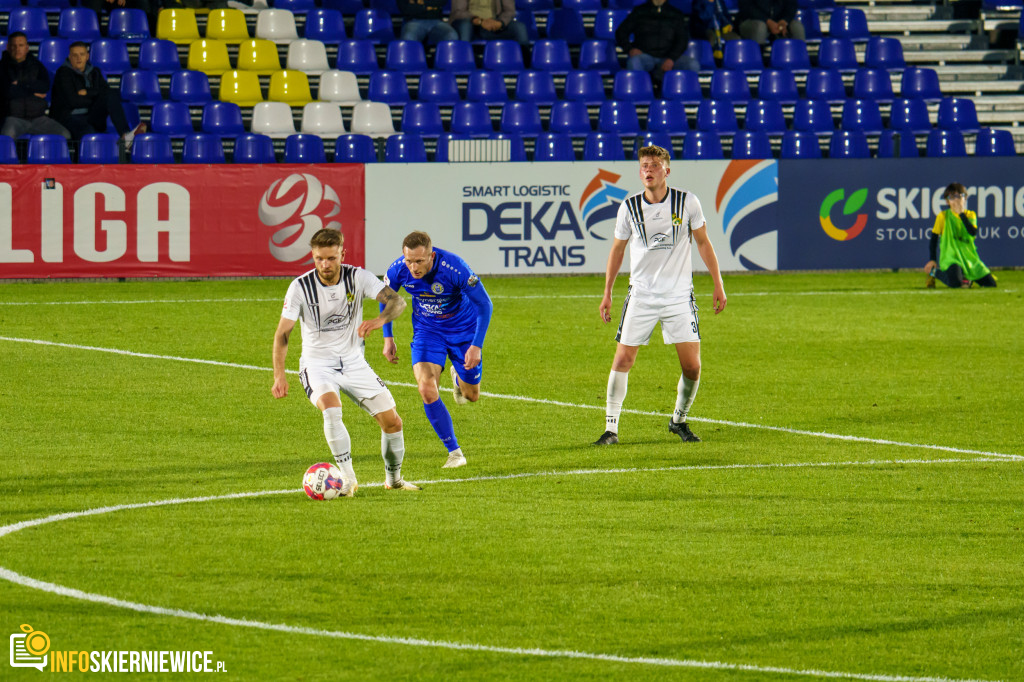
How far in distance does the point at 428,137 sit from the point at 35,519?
16168mm

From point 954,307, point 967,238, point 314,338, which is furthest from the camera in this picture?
point 967,238

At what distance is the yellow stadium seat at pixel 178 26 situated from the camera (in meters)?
25.1

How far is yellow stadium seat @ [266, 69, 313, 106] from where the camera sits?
24.2 m

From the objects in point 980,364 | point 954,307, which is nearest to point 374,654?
point 980,364

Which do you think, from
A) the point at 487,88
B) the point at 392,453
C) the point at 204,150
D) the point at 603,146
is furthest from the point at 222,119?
the point at 392,453

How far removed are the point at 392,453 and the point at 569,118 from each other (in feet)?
54.1

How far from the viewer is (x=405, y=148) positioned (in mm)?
22750

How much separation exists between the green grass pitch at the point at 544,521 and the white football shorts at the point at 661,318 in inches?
30.3

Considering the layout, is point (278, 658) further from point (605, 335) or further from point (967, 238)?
point (967, 238)

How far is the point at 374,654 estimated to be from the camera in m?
5.46
